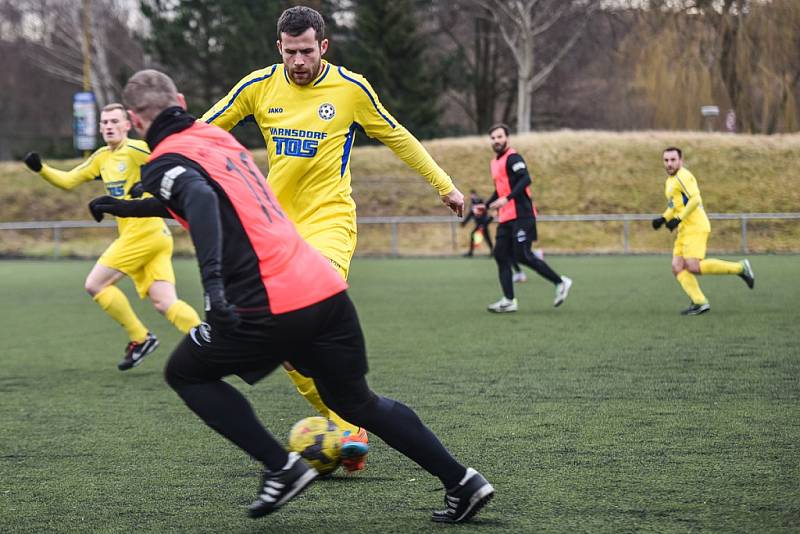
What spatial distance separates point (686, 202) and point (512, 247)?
210 cm

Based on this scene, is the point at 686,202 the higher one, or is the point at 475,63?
the point at 475,63

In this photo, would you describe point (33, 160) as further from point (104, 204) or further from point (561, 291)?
point (561, 291)

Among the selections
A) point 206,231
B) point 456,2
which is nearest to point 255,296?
point 206,231

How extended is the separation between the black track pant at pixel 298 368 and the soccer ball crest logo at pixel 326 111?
1785 mm

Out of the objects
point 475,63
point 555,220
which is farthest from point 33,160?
point 475,63

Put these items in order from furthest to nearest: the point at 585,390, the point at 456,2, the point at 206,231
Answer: the point at 456,2 < the point at 585,390 < the point at 206,231

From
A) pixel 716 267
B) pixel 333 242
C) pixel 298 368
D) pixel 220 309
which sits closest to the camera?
pixel 220 309

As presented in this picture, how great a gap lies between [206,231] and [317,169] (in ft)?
6.48

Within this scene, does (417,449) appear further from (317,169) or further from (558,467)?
(317,169)

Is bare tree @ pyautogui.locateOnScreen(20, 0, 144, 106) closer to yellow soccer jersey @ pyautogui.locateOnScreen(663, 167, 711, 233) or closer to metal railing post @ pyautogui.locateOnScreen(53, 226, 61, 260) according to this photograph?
metal railing post @ pyautogui.locateOnScreen(53, 226, 61, 260)

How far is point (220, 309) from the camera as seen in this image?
3.72m

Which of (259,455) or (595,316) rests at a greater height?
(259,455)

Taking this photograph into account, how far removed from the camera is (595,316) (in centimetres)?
1277

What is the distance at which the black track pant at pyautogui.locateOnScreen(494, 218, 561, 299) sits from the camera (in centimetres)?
1329
